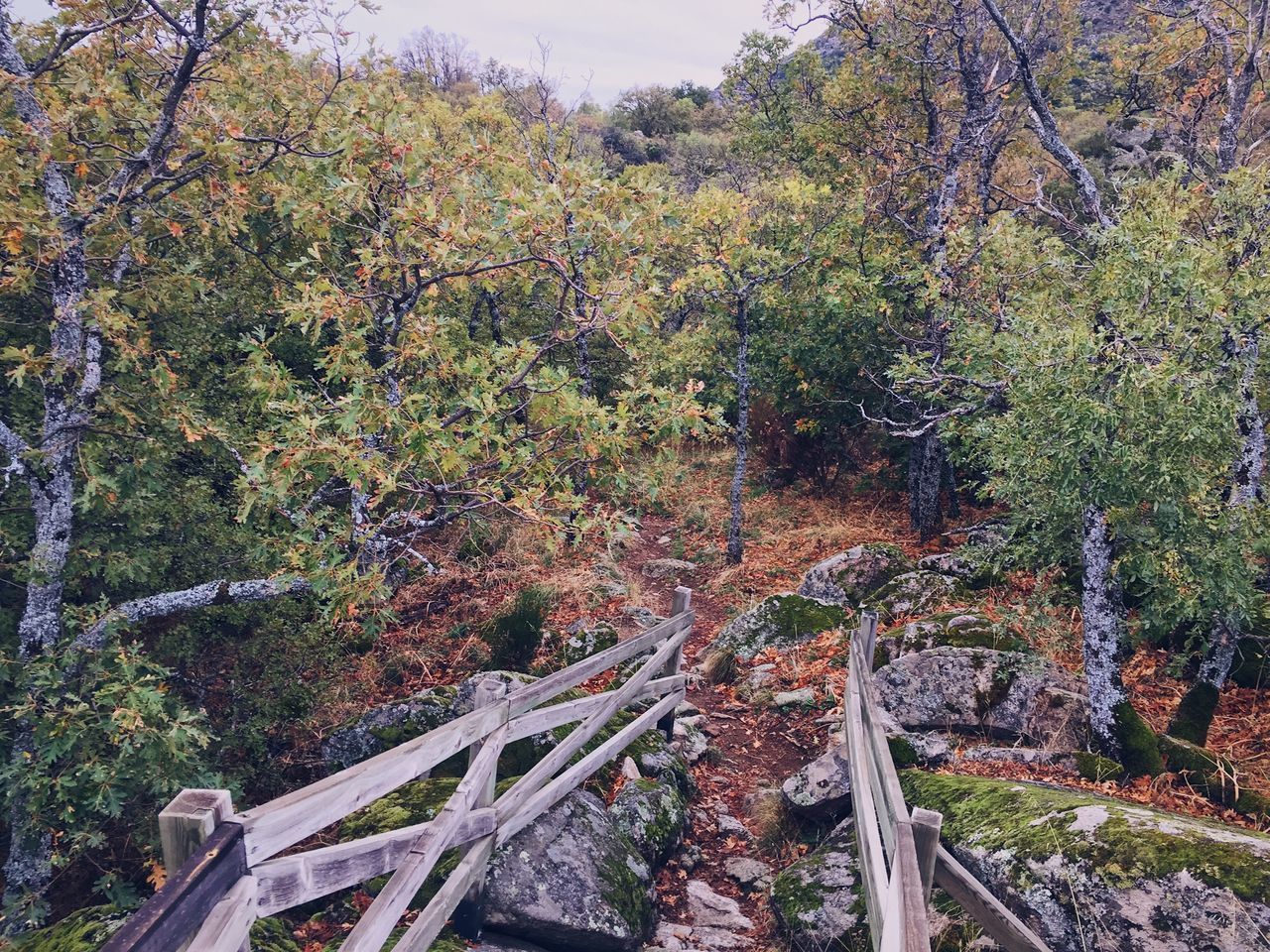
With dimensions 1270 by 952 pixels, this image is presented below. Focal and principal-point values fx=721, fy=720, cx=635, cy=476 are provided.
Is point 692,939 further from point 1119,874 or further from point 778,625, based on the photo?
point 778,625

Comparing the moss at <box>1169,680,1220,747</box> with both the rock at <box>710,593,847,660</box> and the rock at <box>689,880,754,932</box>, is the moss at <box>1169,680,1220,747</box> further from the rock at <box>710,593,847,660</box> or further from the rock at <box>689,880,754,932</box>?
the rock at <box>689,880,754,932</box>

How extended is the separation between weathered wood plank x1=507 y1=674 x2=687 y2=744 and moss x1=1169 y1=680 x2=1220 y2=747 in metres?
5.30

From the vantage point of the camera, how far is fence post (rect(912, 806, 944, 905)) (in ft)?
11.1

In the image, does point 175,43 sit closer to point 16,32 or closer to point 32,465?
point 16,32

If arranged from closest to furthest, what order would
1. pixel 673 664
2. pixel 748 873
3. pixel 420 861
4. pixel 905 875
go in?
pixel 905 875 < pixel 420 861 < pixel 748 873 < pixel 673 664

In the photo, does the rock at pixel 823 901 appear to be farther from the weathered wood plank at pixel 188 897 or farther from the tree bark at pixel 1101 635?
the weathered wood plank at pixel 188 897

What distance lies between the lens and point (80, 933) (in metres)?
4.21

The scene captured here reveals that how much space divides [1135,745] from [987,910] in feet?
14.7

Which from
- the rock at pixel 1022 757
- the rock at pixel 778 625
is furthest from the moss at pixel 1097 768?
the rock at pixel 778 625

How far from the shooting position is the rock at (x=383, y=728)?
7.24 m

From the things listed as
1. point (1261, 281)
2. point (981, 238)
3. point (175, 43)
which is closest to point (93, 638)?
point (175, 43)

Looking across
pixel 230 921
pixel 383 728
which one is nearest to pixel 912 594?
pixel 383 728

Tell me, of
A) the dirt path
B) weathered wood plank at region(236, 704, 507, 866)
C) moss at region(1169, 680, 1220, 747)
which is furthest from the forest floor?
weathered wood plank at region(236, 704, 507, 866)

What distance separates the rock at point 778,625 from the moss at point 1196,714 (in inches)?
170
